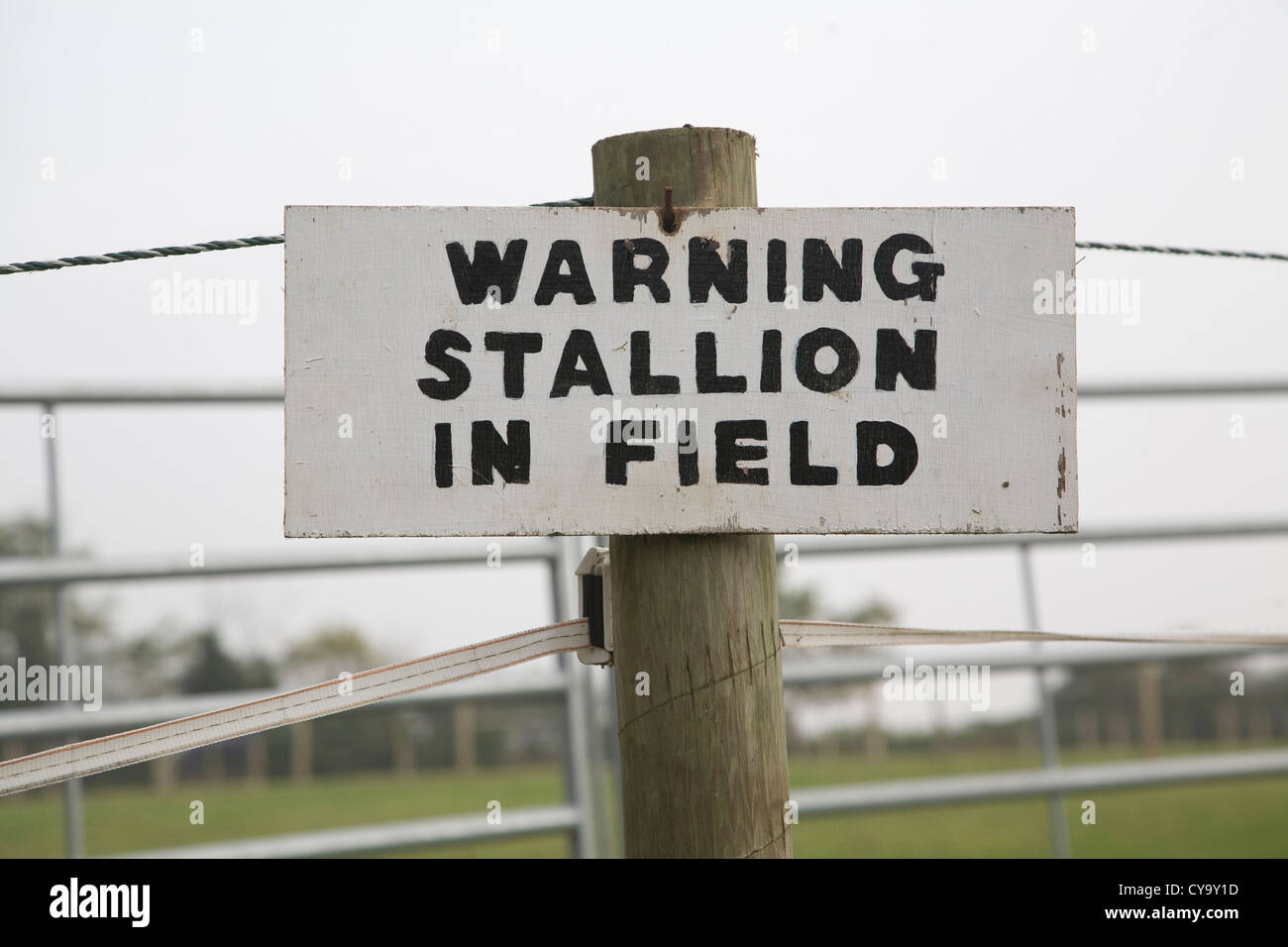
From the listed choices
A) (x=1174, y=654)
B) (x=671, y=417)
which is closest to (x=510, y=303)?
(x=671, y=417)

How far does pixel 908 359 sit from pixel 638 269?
0.28 m

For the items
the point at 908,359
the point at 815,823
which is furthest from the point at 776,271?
the point at 815,823

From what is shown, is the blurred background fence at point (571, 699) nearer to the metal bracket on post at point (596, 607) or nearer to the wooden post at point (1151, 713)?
the metal bracket on post at point (596, 607)

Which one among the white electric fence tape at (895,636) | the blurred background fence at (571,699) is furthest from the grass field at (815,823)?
the white electric fence tape at (895,636)

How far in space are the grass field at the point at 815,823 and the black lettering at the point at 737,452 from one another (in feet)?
96.2

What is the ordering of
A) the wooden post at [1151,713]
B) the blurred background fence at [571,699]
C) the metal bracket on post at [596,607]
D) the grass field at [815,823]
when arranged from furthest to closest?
the wooden post at [1151,713] < the grass field at [815,823] < the blurred background fence at [571,699] < the metal bracket on post at [596,607]

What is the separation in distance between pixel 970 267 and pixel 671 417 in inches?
13.3

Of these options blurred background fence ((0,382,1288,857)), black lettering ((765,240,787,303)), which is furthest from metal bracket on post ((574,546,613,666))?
blurred background fence ((0,382,1288,857))

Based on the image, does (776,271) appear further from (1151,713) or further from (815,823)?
(1151,713)

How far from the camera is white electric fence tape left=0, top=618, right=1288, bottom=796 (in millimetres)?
1120

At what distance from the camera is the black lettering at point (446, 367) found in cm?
107
